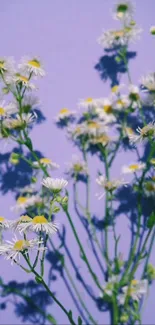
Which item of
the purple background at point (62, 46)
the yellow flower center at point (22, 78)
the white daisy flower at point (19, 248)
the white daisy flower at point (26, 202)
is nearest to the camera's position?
the white daisy flower at point (19, 248)

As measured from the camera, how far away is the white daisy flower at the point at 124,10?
3.42ft

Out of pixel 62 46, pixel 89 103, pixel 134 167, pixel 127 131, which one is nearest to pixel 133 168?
pixel 134 167

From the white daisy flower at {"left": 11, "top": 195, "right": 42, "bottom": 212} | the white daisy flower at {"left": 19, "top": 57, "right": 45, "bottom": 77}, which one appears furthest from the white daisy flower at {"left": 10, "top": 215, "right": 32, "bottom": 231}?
the white daisy flower at {"left": 19, "top": 57, "right": 45, "bottom": 77}

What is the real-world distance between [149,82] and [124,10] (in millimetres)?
233

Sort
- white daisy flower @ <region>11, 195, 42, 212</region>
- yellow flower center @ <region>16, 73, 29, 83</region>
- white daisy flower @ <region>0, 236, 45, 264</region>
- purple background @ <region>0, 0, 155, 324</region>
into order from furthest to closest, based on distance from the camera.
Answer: purple background @ <region>0, 0, 155, 324</region>, white daisy flower @ <region>11, 195, 42, 212</region>, yellow flower center @ <region>16, 73, 29, 83</region>, white daisy flower @ <region>0, 236, 45, 264</region>

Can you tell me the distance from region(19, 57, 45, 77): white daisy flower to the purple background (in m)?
0.12

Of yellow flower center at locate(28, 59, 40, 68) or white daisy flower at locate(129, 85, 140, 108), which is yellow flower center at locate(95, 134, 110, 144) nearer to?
white daisy flower at locate(129, 85, 140, 108)

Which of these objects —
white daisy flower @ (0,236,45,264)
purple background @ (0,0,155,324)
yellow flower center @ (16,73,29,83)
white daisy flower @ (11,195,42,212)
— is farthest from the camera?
purple background @ (0,0,155,324)

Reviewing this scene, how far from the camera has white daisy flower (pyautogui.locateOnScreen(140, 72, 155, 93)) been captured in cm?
99

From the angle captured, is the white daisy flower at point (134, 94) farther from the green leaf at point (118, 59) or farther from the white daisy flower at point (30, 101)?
the white daisy flower at point (30, 101)

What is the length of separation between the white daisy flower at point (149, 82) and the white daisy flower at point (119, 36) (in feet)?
0.39

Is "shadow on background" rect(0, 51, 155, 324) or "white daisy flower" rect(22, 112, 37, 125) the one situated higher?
"white daisy flower" rect(22, 112, 37, 125)

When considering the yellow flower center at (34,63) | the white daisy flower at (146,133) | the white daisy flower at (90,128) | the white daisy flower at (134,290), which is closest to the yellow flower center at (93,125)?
the white daisy flower at (90,128)

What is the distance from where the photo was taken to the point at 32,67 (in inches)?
38.0
